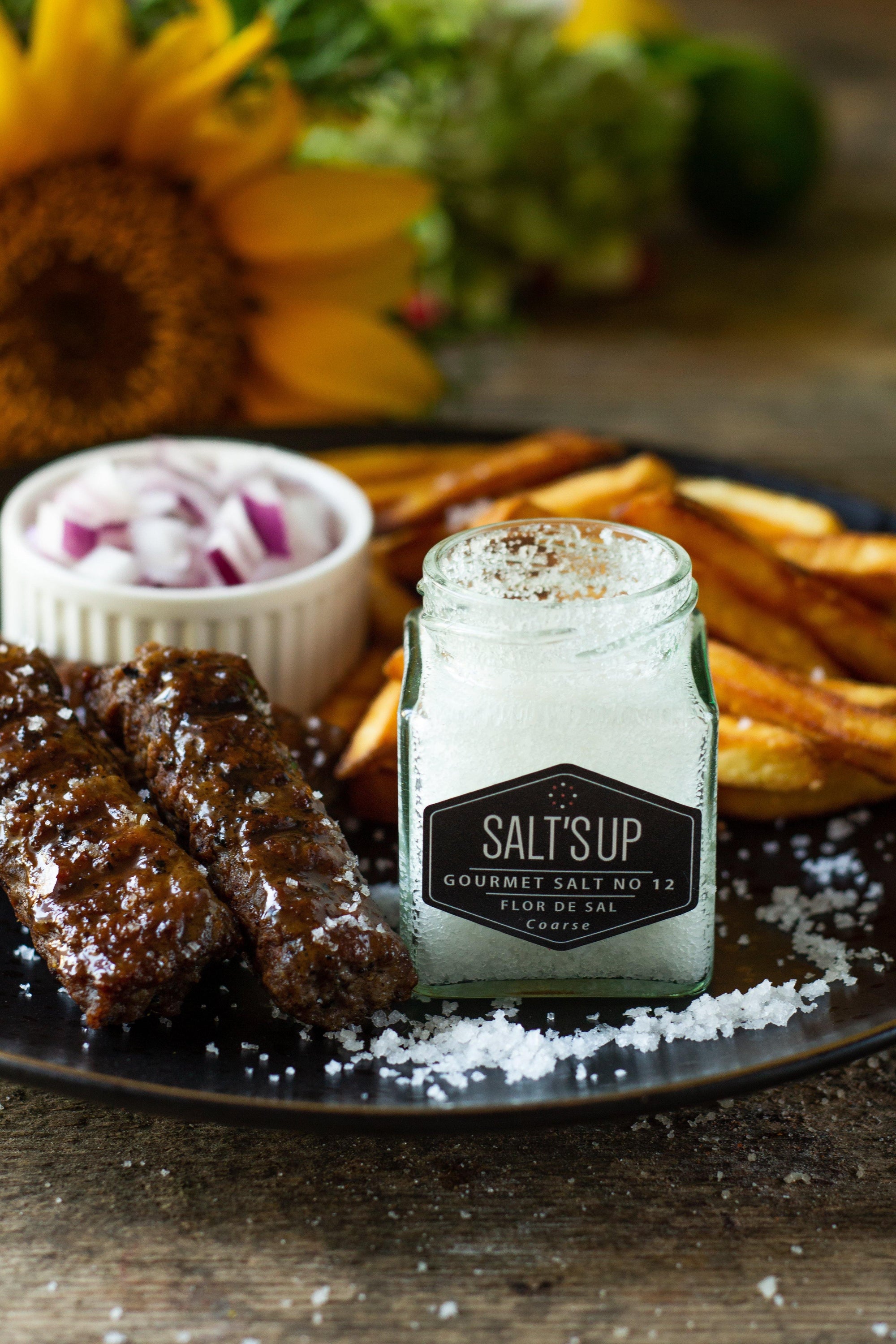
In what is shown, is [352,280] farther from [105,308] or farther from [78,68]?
[78,68]

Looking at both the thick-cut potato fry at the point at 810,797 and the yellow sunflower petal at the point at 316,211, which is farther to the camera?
the yellow sunflower petal at the point at 316,211

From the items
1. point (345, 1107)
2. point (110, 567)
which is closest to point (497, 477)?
point (110, 567)

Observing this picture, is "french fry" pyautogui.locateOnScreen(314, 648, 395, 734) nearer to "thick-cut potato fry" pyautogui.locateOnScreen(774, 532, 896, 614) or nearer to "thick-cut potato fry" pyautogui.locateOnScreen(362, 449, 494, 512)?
"thick-cut potato fry" pyautogui.locateOnScreen(362, 449, 494, 512)

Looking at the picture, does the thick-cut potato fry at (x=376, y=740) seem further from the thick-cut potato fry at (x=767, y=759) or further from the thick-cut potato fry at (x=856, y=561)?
the thick-cut potato fry at (x=856, y=561)

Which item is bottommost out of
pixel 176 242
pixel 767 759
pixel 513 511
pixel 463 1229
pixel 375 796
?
pixel 463 1229

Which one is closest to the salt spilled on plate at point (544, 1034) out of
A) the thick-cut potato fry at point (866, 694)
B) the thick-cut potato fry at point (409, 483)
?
the thick-cut potato fry at point (866, 694)

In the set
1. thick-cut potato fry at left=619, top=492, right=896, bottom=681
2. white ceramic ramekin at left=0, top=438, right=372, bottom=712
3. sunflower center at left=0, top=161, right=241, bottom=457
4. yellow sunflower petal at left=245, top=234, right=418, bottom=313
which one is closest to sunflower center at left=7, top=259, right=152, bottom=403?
sunflower center at left=0, top=161, right=241, bottom=457

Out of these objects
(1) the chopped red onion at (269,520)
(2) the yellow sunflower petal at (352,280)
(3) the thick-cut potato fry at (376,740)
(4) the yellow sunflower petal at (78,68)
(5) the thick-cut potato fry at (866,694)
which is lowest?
(3) the thick-cut potato fry at (376,740)

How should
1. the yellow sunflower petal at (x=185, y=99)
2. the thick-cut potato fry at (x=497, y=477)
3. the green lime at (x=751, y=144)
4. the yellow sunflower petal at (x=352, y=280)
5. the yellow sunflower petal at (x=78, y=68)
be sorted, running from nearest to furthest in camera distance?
the thick-cut potato fry at (x=497, y=477) < the yellow sunflower petal at (x=78, y=68) < the yellow sunflower petal at (x=185, y=99) < the yellow sunflower petal at (x=352, y=280) < the green lime at (x=751, y=144)
